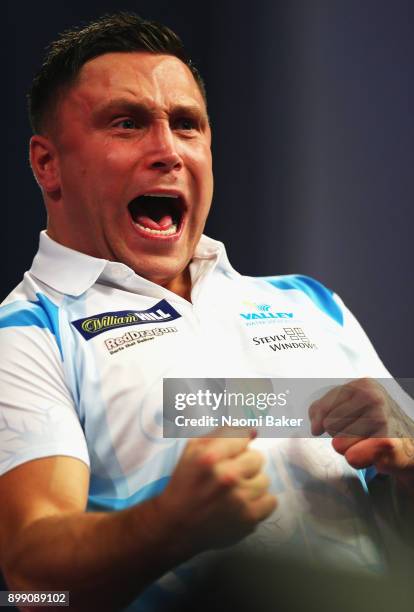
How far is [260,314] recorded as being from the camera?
1.27 meters

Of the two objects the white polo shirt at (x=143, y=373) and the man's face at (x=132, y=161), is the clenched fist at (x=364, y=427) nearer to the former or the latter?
the white polo shirt at (x=143, y=373)

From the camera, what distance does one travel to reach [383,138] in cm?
199

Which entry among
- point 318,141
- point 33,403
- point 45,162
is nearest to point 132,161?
point 45,162

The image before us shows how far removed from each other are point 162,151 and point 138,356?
1.06 ft

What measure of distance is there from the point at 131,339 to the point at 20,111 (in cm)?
79

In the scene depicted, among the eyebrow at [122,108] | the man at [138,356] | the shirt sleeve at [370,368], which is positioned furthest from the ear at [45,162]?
the shirt sleeve at [370,368]

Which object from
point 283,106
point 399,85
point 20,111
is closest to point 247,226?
point 283,106

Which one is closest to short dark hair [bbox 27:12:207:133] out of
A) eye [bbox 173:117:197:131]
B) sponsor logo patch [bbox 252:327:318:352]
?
eye [bbox 173:117:197:131]

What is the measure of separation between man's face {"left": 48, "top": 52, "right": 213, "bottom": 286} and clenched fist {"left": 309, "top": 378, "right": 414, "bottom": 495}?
0.39 m

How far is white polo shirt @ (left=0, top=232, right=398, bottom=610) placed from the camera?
1.00 metres

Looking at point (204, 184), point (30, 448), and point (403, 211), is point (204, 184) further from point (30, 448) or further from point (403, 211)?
point (403, 211)

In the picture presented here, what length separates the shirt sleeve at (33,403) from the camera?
3.19 feet

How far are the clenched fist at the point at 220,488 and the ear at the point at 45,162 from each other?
A: 68 cm

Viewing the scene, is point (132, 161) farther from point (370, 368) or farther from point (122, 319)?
point (370, 368)
